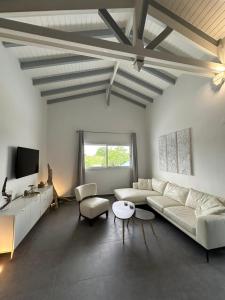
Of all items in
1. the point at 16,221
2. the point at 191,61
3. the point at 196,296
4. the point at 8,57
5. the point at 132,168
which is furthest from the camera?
the point at 132,168

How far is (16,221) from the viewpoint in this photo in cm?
238

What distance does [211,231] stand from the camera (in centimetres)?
226

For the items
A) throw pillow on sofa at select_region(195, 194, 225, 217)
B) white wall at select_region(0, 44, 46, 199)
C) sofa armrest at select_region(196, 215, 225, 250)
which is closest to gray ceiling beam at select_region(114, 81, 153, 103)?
white wall at select_region(0, 44, 46, 199)

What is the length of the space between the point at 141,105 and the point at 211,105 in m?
3.48

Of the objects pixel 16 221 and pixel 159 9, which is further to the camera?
pixel 159 9

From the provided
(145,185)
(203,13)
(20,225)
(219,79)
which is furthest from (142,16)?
(145,185)

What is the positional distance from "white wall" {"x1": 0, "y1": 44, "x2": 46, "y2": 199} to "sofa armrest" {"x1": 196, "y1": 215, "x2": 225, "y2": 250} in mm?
3240

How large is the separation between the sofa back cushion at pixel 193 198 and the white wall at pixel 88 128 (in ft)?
9.48

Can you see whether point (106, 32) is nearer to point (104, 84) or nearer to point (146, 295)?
point (104, 84)

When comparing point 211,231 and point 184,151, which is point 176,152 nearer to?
point 184,151

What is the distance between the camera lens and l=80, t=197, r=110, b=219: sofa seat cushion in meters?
3.48

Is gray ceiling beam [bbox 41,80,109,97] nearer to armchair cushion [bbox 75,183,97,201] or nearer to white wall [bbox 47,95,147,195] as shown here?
white wall [bbox 47,95,147,195]

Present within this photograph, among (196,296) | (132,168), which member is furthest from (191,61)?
(132,168)

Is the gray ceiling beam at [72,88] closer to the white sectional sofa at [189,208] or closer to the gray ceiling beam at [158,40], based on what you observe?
the gray ceiling beam at [158,40]
